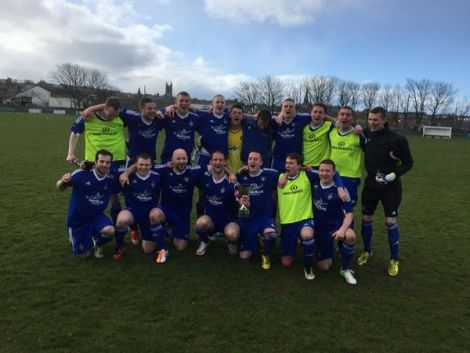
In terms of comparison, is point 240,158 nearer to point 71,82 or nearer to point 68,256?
point 68,256

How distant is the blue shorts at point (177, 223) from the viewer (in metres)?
5.66

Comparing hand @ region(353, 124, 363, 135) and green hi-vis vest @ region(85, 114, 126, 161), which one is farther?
green hi-vis vest @ region(85, 114, 126, 161)

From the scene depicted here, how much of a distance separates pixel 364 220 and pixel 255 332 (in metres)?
2.62

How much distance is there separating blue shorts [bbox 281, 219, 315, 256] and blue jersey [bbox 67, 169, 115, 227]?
2.46 m

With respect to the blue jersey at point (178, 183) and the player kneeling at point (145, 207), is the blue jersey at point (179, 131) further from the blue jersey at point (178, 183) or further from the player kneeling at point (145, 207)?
the player kneeling at point (145, 207)

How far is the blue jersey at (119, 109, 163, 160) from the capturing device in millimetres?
5898

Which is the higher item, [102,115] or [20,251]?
[102,115]

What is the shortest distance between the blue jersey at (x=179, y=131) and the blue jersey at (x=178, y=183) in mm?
540

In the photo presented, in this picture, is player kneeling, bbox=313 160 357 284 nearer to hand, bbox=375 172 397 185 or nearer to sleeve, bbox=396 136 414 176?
hand, bbox=375 172 397 185

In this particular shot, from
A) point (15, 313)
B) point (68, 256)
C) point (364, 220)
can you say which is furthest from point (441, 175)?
point (15, 313)

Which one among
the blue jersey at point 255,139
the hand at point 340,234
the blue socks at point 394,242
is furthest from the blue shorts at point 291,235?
the blue jersey at point 255,139

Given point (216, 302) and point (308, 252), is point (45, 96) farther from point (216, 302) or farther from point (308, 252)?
point (216, 302)

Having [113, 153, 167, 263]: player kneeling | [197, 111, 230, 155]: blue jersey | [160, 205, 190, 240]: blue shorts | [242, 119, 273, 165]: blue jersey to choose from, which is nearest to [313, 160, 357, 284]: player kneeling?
[242, 119, 273, 165]: blue jersey

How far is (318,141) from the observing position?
5773mm
